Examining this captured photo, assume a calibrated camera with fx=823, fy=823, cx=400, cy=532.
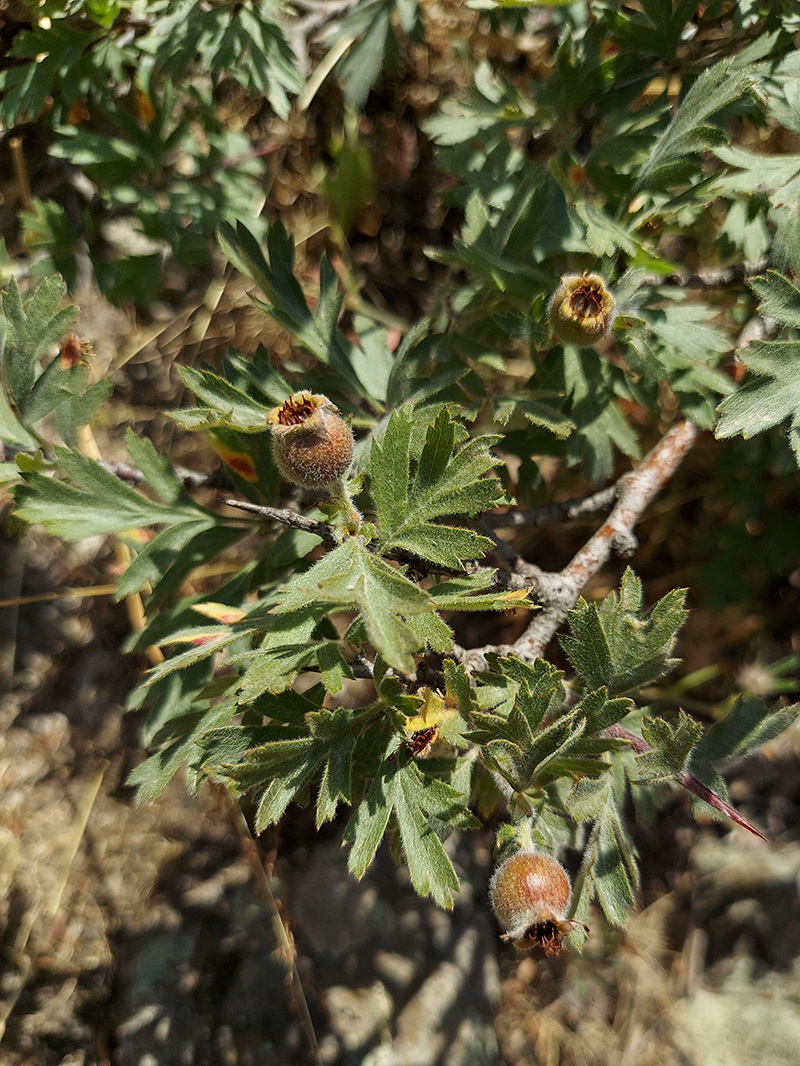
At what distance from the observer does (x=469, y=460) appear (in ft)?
4.00

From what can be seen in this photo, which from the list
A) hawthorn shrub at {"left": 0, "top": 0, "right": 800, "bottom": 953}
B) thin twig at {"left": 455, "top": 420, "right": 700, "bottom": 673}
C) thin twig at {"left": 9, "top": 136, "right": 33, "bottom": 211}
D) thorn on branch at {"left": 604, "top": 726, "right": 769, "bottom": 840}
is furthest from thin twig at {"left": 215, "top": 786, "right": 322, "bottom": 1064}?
thin twig at {"left": 9, "top": 136, "right": 33, "bottom": 211}

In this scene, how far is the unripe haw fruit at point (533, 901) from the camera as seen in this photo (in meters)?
1.14

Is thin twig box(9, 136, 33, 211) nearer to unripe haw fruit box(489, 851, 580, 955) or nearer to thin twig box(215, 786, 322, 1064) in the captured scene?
thin twig box(215, 786, 322, 1064)

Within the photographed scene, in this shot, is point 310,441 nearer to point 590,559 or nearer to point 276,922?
point 590,559

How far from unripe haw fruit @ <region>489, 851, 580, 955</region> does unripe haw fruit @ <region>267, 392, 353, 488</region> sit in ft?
2.04

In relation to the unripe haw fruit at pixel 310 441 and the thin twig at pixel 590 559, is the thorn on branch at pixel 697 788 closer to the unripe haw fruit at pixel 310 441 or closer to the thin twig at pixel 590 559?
the thin twig at pixel 590 559

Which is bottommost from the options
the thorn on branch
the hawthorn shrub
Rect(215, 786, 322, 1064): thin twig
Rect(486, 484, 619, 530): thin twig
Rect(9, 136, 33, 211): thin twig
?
Rect(215, 786, 322, 1064): thin twig

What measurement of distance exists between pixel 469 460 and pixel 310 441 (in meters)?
0.24

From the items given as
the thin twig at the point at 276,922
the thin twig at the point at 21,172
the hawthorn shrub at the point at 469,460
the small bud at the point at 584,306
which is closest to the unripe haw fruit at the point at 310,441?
the hawthorn shrub at the point at 469,460

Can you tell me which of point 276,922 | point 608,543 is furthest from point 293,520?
point 276,922

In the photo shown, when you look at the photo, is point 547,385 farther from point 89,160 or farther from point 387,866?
point 387,866

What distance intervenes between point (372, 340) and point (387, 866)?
4.90 feet

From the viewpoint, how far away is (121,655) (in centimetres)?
249

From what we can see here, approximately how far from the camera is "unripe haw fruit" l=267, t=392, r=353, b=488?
114cm
